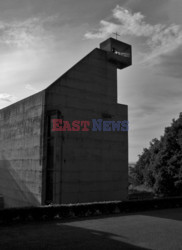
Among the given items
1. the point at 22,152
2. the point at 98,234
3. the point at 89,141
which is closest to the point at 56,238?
the point at 98,234

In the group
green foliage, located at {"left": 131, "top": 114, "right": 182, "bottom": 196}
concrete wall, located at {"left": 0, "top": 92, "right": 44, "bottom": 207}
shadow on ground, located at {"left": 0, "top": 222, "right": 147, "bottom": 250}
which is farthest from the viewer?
green foliage, located at {"left": 131, "top": 114, "right": 182, "bottom": 196}

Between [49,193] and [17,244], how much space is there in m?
12.5

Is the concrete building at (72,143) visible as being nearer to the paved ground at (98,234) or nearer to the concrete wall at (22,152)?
the concrete wall at (22,152)

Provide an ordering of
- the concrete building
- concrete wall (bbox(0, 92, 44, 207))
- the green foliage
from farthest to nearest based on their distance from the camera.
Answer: the green foliage < concrete wall (bbox(0, 92, 44, 207)) < the concrete building

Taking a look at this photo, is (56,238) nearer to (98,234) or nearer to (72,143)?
(98,234)

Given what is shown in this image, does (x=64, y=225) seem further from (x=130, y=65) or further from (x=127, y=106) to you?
(x=130, y=65)

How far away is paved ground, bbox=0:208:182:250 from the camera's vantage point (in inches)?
508

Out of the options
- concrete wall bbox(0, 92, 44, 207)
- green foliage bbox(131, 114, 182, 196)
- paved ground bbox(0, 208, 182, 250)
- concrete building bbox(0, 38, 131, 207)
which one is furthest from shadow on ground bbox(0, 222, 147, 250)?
green foliage bbox(131, 114, 182, 196)

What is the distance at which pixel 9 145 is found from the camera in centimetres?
3362

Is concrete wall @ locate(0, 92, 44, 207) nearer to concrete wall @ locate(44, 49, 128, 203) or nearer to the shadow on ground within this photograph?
concrete wall @ locate(44, 49, 128, 203)

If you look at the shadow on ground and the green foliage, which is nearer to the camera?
the shadow on ground

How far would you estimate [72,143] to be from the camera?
A: 88.6 ft

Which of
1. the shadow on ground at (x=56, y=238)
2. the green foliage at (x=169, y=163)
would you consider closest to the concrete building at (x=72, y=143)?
the shadow on ground at (x=56, y=238)

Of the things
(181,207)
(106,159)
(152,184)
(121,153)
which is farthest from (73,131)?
(152,184)
